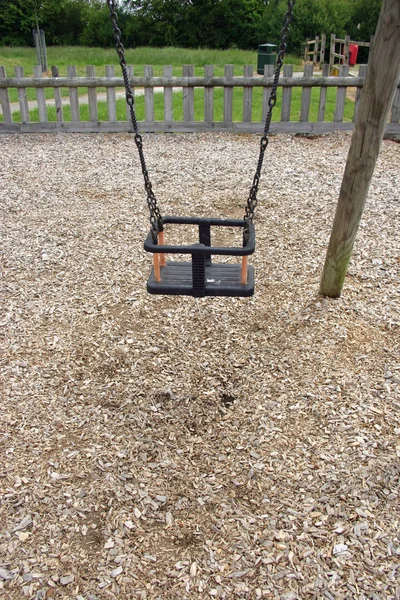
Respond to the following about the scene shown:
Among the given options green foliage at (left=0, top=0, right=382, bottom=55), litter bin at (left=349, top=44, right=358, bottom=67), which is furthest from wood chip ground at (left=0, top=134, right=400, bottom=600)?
green foliage at (left=0, top=0, right=382, bottom=55)

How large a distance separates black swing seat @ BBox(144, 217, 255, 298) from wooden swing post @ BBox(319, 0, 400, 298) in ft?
2.84

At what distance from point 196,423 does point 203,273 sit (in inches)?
30.2

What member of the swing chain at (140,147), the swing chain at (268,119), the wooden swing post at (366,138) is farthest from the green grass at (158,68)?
the swing chain at (268,119)

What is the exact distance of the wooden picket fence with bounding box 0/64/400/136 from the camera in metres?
7.53

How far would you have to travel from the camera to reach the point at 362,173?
3.00 meters

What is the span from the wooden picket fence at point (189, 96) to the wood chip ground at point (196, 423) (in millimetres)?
3661

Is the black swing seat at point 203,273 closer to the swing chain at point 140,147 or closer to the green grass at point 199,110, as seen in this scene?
the swing chain at point 140,147

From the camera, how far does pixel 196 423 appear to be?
258cm

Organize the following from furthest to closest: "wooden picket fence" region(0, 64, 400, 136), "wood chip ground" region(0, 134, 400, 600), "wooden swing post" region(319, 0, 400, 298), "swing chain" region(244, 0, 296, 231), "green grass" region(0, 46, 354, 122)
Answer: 1. "green grass" region(0, 46, 354, 122)
2. "wooden picket fence" region(0, 64, 400, 136)
3. "wooden swing post" region(319, 0, 400, 298)
4. "swing chain" region(244, 0, 296, 231)
5. "wood chip ground" region(0, 134, 400, 600)

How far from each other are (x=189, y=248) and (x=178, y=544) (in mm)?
1271

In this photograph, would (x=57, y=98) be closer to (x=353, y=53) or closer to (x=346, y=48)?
(x=346, y=48)

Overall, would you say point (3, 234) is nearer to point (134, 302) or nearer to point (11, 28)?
point (134, 302)

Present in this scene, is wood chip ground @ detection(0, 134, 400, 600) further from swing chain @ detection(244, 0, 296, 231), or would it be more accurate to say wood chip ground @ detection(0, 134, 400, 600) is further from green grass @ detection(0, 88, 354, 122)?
green grass @ detection(0, 88, 354, 122)

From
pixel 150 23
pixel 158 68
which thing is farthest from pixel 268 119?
pixel 150 23
